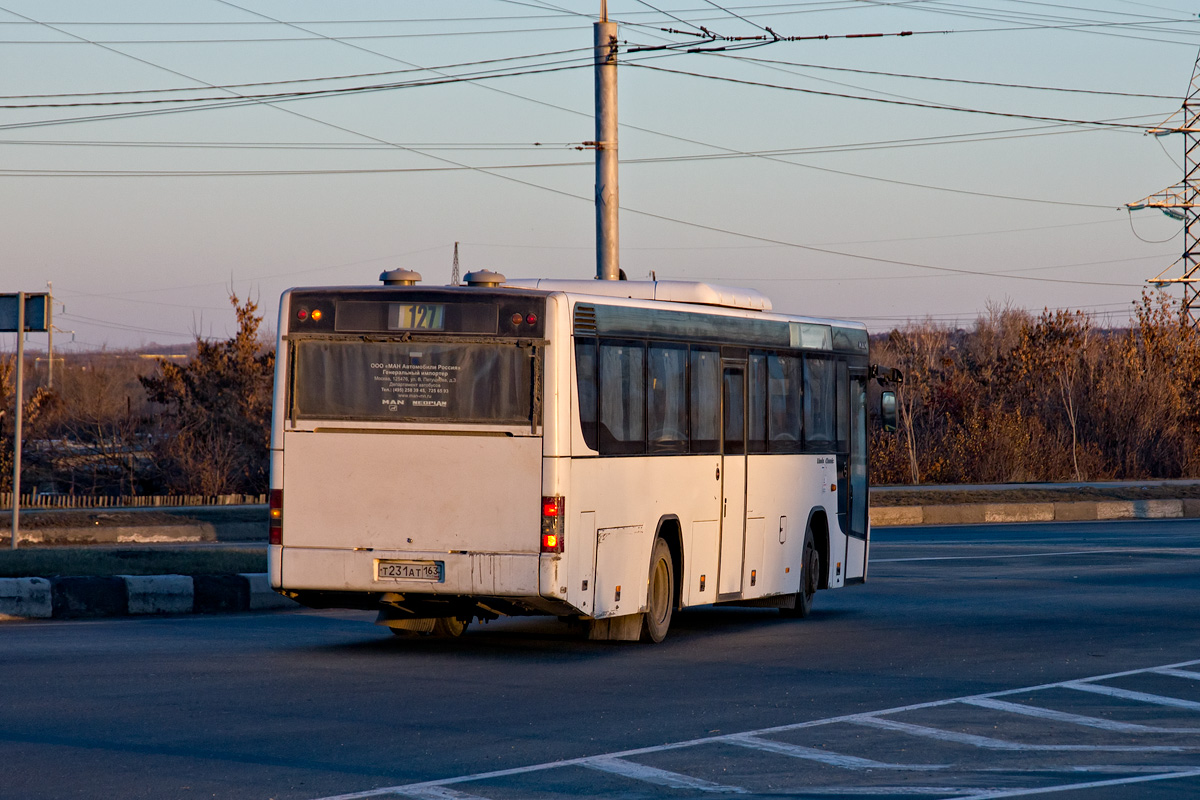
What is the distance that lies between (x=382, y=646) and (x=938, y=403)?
29663mm

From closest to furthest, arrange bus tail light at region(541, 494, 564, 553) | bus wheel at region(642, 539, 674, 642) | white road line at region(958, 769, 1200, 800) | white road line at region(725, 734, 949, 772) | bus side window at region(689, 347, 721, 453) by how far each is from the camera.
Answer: white road line at region(958, 769, 1200, 800) → white road line at region(725, 734, 949, 772) → bus tail light at region(541, 494, 564, 553) → bus wheel at region(642, 539, 674, 642) → bus side window at region(689, 347, 721, 453)

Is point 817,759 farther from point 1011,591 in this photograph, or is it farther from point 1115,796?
point 1011,591

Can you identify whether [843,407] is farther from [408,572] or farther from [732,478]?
[408,572]

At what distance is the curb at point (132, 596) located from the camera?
44.7ft

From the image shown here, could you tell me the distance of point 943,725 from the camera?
8648mm

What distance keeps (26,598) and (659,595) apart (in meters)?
5.73

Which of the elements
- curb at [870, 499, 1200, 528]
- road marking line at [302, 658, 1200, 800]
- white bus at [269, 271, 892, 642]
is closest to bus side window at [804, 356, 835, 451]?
white bus at [269, 271, 892, 642]

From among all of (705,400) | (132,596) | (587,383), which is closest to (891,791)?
(587,383)

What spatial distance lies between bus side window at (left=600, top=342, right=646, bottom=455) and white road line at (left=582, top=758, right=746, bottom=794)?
4218 millimetres

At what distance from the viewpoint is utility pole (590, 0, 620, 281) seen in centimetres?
2166

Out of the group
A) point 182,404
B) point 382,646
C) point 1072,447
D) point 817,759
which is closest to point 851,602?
point 382,646

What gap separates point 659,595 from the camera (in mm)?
12438

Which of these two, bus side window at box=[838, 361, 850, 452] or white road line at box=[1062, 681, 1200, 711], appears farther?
bus side window at box=[838, 361, 850, 452]

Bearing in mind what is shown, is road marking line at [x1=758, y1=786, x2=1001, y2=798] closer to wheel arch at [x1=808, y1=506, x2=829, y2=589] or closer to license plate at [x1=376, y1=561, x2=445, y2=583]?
license plate at [x1=376, y1=561, x2=445, y2=583]
